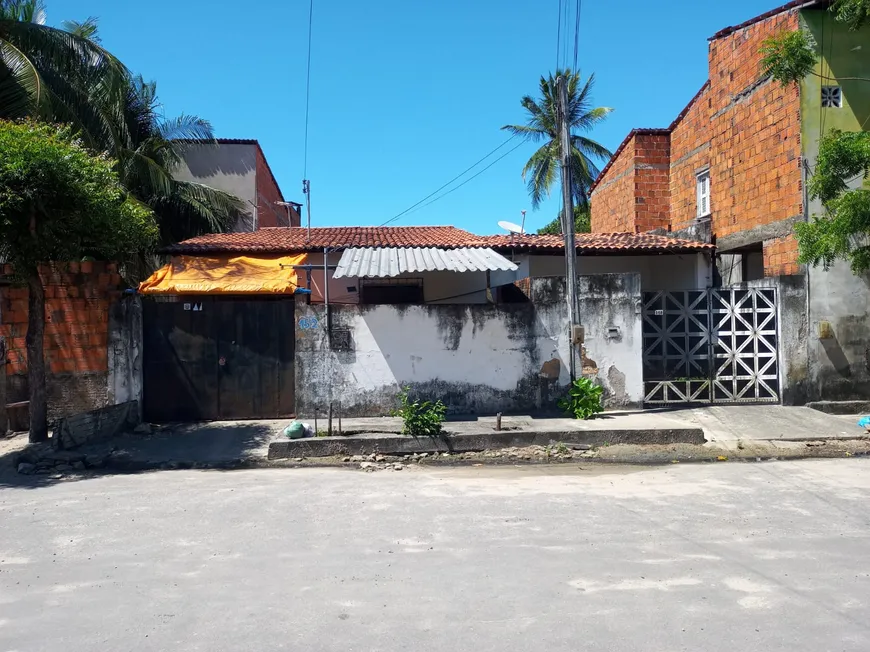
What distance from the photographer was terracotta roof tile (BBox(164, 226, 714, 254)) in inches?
564

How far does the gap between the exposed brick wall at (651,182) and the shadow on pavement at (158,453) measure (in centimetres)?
1251

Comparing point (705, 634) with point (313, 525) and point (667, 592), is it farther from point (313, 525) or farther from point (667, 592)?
point (313, 525)

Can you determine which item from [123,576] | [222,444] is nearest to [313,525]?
[123,576]

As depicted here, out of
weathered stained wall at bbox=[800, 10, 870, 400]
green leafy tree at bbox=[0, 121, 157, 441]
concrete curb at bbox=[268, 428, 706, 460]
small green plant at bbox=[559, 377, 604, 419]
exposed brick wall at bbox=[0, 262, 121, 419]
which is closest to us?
green leafy tree at bbox=[0, 121, 157, 441]

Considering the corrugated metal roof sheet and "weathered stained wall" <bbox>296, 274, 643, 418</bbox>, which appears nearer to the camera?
the corrugated metal roof sheet

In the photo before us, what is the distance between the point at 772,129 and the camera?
1218 centimetres

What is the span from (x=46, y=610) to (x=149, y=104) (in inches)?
737

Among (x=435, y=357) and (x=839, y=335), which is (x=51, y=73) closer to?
(x=435, y=357)

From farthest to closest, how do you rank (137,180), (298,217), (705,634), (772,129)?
(298,217)
(137,180)
(772,129)
(705,634)

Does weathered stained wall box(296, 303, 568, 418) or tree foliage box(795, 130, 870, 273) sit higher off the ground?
tree foliage box(795, 130, 870, 273)

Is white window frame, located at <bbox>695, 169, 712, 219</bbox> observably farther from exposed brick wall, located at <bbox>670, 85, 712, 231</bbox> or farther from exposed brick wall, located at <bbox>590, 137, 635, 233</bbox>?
exposed brick wall, located at <bbox>590, 137, 635, 233</bbox>

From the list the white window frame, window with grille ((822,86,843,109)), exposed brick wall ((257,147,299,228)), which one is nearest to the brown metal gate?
window with grille ((822,86,843,109))

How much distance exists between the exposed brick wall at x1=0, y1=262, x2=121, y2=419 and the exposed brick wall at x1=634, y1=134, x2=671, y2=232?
13.8m

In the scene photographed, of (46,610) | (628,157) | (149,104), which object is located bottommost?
(46,610)
